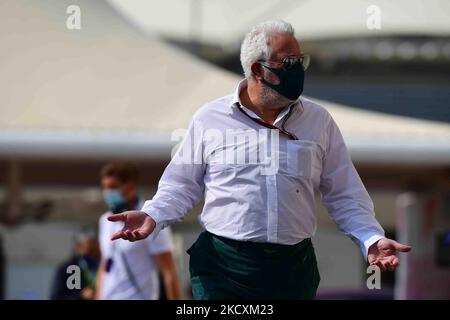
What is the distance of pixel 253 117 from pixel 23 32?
20.0 feet

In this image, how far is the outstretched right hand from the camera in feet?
11.7

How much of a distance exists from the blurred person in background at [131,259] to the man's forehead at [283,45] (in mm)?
2132

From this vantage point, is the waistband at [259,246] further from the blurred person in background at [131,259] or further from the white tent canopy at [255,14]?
the white tent canopy at [255,14]

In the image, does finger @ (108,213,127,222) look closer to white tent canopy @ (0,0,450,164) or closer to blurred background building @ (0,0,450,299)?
blurred background building @ (0,0,450,299)

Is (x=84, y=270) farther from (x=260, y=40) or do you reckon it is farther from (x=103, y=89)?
(x=260, y=40)

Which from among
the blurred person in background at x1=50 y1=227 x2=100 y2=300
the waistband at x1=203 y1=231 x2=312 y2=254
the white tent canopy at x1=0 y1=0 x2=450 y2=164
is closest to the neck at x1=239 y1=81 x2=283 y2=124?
the waistband at x1=203 y1=231 x2=312 y2=254

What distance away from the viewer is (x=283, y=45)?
3730 mm

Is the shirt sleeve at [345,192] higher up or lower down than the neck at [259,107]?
lower down

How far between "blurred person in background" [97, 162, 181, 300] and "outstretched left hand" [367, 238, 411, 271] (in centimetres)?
218

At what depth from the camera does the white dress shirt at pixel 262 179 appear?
12.0 feet

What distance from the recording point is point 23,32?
31.1 feet

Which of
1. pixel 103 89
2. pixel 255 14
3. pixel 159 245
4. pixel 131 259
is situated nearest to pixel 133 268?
pixel 131 259

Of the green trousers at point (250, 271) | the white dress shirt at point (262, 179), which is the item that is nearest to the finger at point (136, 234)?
the white dress shirt at point (262, 179)

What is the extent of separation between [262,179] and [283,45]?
16.9 inches
